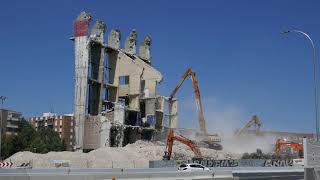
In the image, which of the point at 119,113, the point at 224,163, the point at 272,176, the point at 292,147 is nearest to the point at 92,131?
the point at 119,113

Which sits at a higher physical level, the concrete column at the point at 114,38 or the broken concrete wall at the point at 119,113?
the concrete column at the point at 114,38

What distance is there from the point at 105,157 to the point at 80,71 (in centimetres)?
2706

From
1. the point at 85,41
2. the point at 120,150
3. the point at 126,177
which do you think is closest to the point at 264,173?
the point at 126,177

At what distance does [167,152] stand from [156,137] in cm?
3695

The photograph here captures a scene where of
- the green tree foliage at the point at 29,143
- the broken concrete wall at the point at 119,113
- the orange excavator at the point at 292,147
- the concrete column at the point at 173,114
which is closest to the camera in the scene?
the orange excavator at the point at 292,147

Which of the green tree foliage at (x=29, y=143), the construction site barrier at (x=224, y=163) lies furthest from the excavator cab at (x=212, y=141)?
the construction site barrier at (x=224, y=163)

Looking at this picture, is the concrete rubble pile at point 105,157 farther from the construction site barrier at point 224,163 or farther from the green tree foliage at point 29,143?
the green tree foliage at point 29,143

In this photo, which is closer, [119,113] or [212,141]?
[119,113]

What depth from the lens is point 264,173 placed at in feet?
157

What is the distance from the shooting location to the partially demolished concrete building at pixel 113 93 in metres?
116

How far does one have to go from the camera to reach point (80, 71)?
382 ft

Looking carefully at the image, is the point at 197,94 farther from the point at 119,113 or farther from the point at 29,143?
the point at 29,143

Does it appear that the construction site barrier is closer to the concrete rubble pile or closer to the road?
the concrete rubble pile

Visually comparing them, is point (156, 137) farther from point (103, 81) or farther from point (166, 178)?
point (166, 178)
